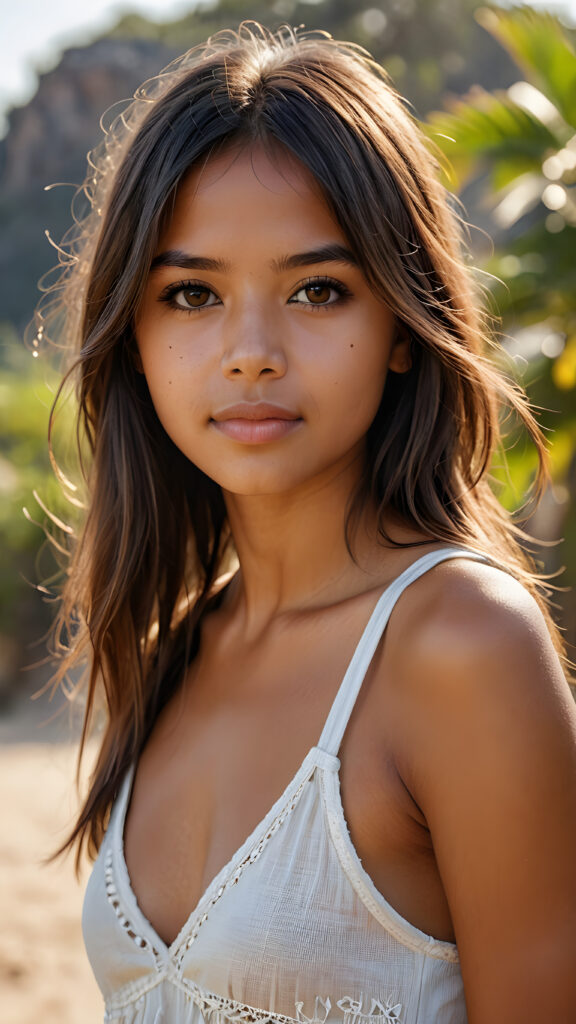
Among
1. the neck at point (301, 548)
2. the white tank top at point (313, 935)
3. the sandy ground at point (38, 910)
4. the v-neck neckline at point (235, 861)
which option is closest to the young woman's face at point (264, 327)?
the neck at point (301, 548)

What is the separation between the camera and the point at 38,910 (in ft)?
18.6

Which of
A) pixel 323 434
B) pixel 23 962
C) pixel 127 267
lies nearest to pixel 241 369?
pixel 323 434

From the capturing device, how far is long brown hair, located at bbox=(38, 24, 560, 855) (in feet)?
5.33

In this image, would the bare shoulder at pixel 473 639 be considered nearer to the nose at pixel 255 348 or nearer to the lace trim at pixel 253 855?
the lace trim at pixel 253 855

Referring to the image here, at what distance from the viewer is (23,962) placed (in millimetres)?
5020

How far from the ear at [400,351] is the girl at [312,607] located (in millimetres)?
11

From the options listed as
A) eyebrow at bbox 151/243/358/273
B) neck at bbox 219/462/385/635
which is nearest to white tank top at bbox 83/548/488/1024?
neck at bbox 219/462/385/635

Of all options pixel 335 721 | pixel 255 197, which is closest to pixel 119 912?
pixel 335 721

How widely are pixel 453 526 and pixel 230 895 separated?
68cm

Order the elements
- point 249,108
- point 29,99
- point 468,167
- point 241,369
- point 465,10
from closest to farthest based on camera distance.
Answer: point 241,369 < point 249,108 < point 468,167 < point 465,10 < point 29,99

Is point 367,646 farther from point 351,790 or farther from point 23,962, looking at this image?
point 23,962

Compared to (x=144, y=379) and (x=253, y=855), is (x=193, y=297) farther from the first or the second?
(x=253, y=855)

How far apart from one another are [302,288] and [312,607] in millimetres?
562

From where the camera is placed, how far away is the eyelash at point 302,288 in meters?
1.58
